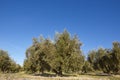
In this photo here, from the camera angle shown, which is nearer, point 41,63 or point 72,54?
point 72,54

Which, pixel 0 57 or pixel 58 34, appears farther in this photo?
pixel 0 57

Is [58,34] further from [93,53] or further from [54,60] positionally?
[93,53]

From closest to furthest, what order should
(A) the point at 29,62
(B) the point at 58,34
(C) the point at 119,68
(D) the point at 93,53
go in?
1. (B) the point at 58,34
2. (A) the point at 29,62
3. (C) the point at 119,68
4. (D) the point at 93,53

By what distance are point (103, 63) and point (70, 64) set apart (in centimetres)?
4215

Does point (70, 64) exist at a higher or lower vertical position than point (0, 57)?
lower

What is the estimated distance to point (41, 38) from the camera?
6531 centimetres

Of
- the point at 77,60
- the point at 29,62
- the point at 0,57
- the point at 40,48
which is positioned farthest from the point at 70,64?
the point at 0,57

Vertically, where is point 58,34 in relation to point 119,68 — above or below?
above

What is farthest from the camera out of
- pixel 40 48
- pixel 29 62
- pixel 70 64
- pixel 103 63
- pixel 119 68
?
pixel 103 63

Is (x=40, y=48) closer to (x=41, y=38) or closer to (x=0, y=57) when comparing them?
(x=41, y=38)

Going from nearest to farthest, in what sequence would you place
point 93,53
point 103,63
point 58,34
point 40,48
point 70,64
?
point 70,64 < point 58,34 < point 40,48 < point 103,63 < point 93,53

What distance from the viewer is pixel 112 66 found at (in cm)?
8375

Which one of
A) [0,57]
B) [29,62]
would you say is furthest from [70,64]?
[0,57]

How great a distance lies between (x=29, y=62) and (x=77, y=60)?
938 inches
